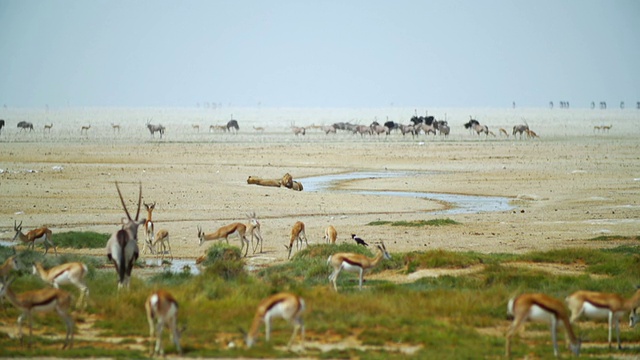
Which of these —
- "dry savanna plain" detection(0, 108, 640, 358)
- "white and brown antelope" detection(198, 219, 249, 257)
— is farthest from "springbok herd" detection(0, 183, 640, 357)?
"white and brown antelope" detection(198, 219, 249, 257)

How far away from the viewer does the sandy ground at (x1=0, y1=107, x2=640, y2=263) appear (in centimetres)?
2292

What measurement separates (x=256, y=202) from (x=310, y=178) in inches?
432

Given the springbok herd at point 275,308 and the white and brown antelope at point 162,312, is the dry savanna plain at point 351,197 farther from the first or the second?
the white and brown antelope at point 162,312

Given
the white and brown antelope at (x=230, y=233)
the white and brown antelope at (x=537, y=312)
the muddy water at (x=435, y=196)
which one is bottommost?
the muddy water at (x=435, y=196)

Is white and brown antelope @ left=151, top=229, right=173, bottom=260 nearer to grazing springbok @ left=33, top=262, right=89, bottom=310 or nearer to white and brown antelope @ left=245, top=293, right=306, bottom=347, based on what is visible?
grazing springbok @ left=33, top=262, right=89, bottom=310

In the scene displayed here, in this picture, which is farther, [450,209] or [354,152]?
[354,152]

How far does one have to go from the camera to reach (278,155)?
5372 cm

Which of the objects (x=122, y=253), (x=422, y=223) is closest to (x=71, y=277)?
(x=122, y=253)

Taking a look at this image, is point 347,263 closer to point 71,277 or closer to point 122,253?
point 122,253

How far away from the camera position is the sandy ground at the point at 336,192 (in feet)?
75.2

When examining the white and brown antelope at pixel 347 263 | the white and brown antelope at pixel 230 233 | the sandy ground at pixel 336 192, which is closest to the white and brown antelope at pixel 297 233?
the sandy ground at pixel 336 192

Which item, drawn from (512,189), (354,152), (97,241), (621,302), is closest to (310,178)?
(512,189)

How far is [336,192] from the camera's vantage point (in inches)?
1308

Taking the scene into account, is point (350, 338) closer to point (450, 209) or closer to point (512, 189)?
point (450, 209)
